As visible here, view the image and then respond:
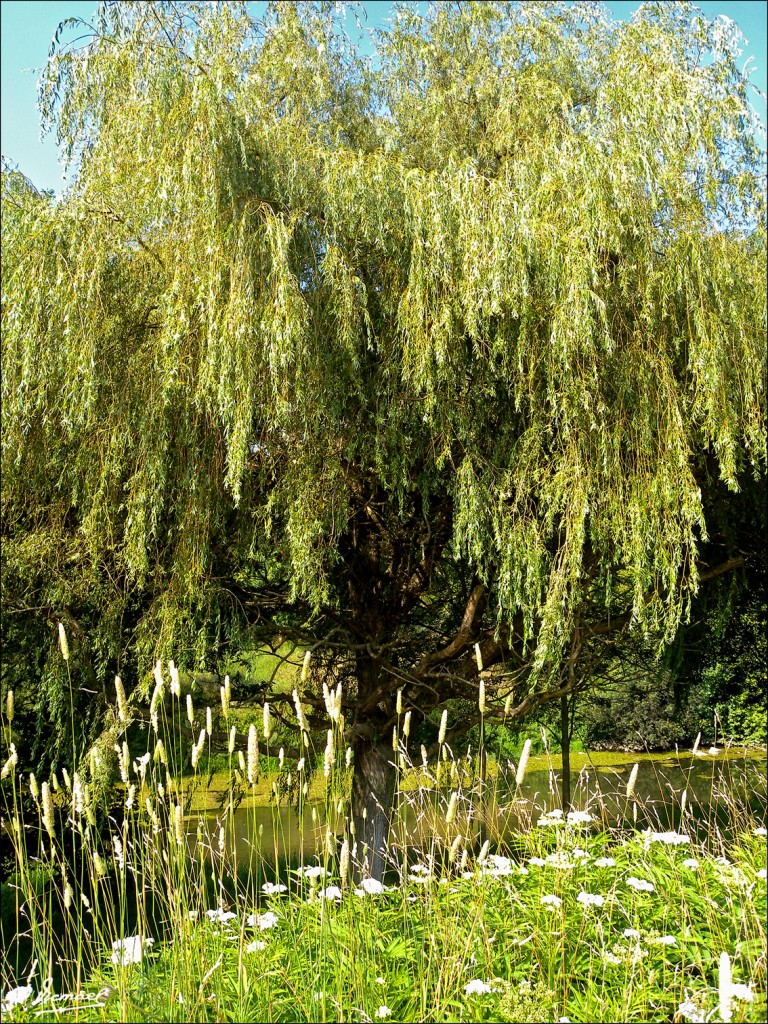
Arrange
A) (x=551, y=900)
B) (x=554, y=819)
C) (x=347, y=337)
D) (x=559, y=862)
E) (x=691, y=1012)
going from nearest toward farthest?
(x=691, y=1012) → (x=551, y=900) → (x=559, y=862) → (x=554, y=819) → (x=347, y=337)

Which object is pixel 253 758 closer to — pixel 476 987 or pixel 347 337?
pixel 476 987

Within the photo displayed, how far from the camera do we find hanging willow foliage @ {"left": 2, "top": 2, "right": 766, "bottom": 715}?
515 cm

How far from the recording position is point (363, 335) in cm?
557

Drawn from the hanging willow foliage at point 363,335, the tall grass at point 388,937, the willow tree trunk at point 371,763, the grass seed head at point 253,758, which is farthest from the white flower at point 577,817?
the willow tree trunk at point 371,763

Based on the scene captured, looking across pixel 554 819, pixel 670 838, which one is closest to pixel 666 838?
pixel 670 838

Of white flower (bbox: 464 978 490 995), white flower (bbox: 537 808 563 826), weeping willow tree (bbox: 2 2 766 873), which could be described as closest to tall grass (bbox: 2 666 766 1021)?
white flower (bbox: 464 978 490 995)

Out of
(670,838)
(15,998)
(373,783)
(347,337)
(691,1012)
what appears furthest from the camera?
(373,783)

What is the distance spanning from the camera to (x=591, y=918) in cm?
294

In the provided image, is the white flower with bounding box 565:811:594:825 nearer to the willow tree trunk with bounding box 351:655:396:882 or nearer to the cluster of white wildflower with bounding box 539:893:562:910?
the cluster of white wildflower with bounding box 539:893:562:910

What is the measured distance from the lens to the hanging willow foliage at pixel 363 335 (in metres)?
5.15

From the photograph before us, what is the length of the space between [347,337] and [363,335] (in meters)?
0.38

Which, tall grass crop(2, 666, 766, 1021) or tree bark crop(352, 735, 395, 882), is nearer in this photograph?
tall grass crop(2, 666, 766, 1021)

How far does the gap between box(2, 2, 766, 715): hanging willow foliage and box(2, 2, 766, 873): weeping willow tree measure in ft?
0.07

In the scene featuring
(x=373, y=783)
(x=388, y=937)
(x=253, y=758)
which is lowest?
(x=373, y=783)
